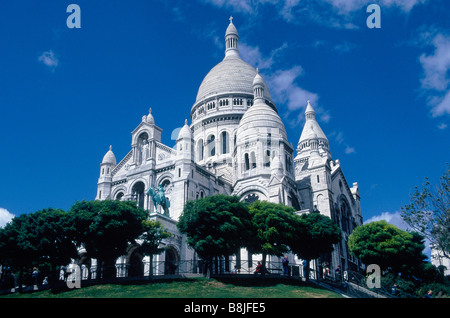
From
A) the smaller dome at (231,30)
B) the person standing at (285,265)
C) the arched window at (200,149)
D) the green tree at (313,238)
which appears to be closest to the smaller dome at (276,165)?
the green tree at (313,238)

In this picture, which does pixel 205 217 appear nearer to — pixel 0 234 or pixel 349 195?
pixel 0 234

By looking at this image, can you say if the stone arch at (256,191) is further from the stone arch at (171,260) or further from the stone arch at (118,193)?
the stone arch at (118,193)

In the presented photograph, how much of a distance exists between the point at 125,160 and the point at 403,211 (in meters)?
34.7

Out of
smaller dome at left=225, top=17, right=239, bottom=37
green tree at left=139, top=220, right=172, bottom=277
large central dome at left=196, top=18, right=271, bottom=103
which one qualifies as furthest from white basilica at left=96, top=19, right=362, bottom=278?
smaller dome at left=225, top=17, right=239, bottom=37

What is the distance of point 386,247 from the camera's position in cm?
4397

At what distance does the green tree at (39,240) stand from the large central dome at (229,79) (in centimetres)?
4588

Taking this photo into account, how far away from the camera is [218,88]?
75.7 m

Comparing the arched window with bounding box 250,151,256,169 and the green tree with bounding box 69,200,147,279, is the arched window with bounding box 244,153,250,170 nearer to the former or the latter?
the arched window with bounding box 250,151,256,169

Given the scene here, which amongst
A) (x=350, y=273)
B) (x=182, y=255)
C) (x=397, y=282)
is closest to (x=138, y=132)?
(x=182, y=255)

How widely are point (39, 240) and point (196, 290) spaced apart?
12.9 meters

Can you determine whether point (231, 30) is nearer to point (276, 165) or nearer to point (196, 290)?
Answer: point (276, 165)
